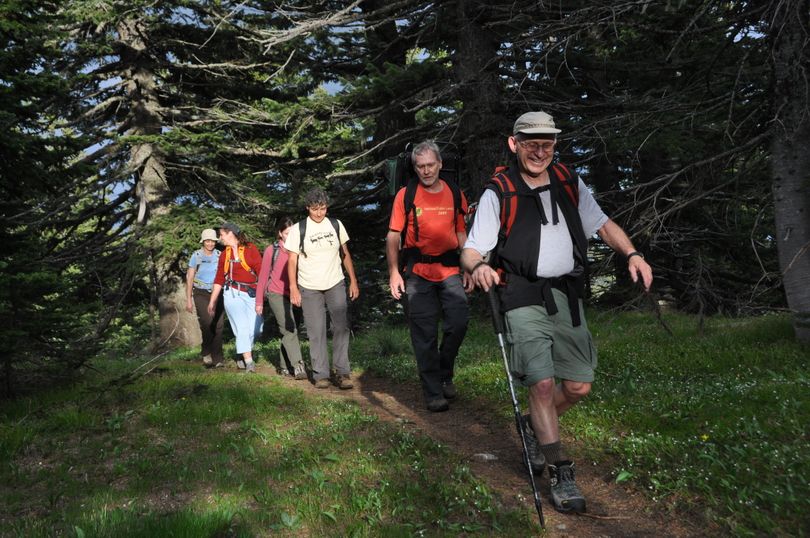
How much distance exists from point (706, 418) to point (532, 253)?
7.47ft

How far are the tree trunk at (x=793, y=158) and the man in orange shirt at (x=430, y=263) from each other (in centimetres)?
371

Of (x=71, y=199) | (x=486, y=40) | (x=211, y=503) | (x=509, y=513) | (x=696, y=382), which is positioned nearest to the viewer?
(x=509, y=513)

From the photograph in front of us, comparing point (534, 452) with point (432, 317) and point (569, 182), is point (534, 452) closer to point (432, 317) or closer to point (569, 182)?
point (569, 182)

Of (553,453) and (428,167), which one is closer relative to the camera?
(553,453)

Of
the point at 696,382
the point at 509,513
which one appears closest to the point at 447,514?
the point at 509,513

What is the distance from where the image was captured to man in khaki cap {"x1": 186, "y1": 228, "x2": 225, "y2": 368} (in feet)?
34.4

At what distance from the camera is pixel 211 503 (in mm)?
4031

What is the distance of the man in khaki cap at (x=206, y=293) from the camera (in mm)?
10492

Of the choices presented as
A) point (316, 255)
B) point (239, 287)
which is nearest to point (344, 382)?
point (316, 255)

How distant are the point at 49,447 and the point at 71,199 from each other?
12.1 meters

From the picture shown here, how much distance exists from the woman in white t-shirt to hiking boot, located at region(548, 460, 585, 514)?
460 centimetres

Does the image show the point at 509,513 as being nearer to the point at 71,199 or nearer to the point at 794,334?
the point at 794,334

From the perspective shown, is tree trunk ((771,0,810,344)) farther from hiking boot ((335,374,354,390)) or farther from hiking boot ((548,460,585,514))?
hiking boot ((335,374,354,390))

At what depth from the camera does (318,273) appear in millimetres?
8117
